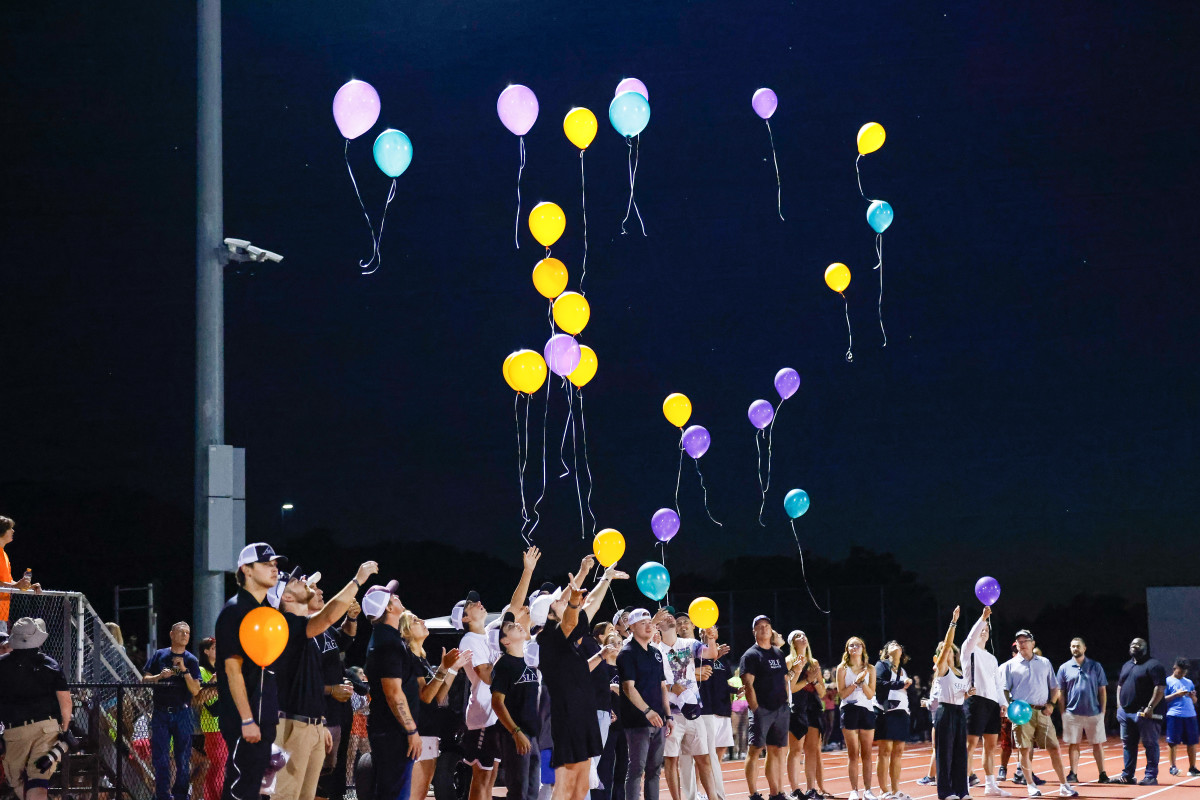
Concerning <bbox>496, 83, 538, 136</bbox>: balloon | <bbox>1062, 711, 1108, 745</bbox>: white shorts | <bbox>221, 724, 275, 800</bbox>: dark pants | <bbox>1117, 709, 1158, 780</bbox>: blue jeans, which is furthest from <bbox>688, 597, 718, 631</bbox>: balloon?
<bbox>221, 724, 275, 800</bbox>: dark pants

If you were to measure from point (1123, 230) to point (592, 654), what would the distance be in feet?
60.7

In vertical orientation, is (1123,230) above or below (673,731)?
above

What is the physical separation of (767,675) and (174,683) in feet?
15.8

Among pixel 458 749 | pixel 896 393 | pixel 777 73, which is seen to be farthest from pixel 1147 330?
pixel 458 749

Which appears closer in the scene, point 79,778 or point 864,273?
point 79,778

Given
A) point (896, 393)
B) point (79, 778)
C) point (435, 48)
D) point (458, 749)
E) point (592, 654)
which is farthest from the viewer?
point (896, 393)

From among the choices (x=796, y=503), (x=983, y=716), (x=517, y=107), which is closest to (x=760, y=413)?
(x=796, y=503)

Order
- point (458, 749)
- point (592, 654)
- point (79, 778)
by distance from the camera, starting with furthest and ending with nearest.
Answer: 1. point (79, 778)
2. point (592, 654)
3. point (458, 749)

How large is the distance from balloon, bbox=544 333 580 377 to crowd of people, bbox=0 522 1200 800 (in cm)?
188

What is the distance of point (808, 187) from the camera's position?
2434cm

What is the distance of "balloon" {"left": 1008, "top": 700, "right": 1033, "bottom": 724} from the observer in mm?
12156

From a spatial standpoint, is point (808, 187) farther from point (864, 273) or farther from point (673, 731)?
point (673, 731)

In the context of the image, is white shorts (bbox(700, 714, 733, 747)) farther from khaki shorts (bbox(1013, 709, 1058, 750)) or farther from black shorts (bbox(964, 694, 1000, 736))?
khaki shorts (bbox(1013, 709, 1058, 750))

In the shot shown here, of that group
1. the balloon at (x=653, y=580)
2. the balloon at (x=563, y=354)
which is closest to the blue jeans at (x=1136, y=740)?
the balloon at (x=653, y=580)
